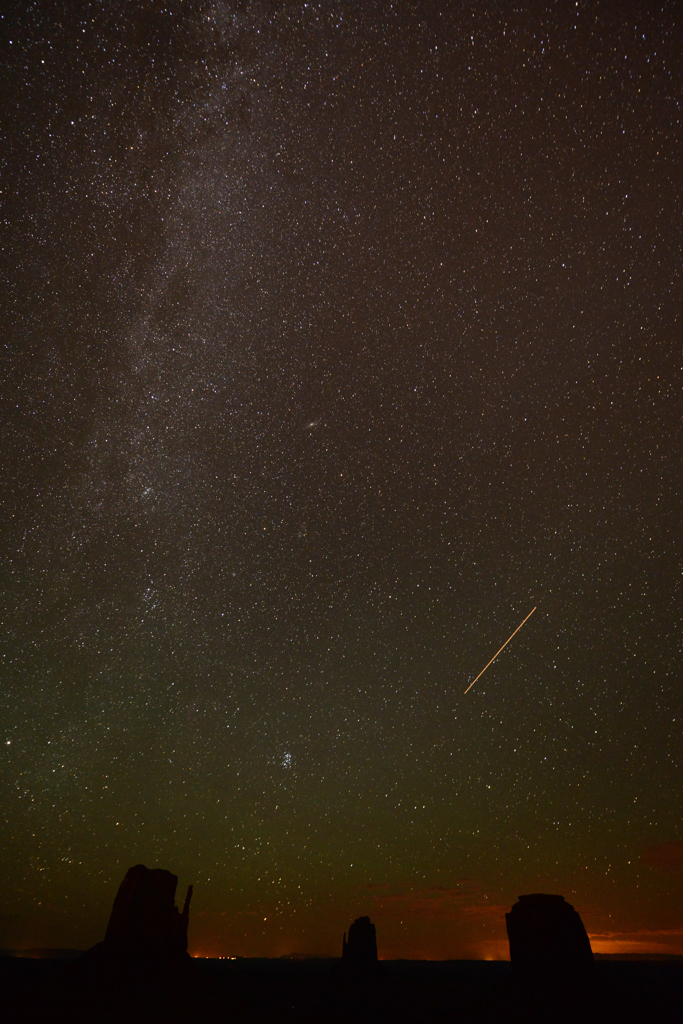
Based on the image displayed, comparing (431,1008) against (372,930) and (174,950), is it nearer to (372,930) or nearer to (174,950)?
(372,930)

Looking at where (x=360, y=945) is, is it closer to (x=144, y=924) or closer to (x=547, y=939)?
(x=547, y=939)

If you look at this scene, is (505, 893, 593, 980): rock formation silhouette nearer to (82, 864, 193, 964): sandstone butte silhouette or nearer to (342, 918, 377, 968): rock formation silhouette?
(342, 918, 377, 968): rock formation silhouette

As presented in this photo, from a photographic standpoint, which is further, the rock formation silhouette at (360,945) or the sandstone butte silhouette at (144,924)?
the rock formation silhouette at (360,945)

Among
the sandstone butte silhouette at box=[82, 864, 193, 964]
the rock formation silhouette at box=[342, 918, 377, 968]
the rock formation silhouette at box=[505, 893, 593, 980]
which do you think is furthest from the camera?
the rock formation silhouette at box=[342, 918, 377, 968]

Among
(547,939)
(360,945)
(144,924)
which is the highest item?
(144,924)

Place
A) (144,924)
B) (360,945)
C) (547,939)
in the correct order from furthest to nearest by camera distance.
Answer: (360,945), (547,939), (144,924)

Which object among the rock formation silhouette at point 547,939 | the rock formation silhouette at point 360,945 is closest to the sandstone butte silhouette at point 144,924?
the rock formation silhouette at point 547,939

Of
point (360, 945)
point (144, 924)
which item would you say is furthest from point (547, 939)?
point (144, 924)

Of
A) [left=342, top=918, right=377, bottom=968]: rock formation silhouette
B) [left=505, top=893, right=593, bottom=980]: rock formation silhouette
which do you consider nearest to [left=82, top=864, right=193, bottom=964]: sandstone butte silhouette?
[left=505, top=893, right=593, bottom=980]: rock formation silhouette

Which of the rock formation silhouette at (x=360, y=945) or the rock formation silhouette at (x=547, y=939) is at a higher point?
the rock formation silhouette at (x=547, y=939)

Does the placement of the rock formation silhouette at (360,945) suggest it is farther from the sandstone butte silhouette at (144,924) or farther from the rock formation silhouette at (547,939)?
the sandstone butte silhouette at (144,924)
